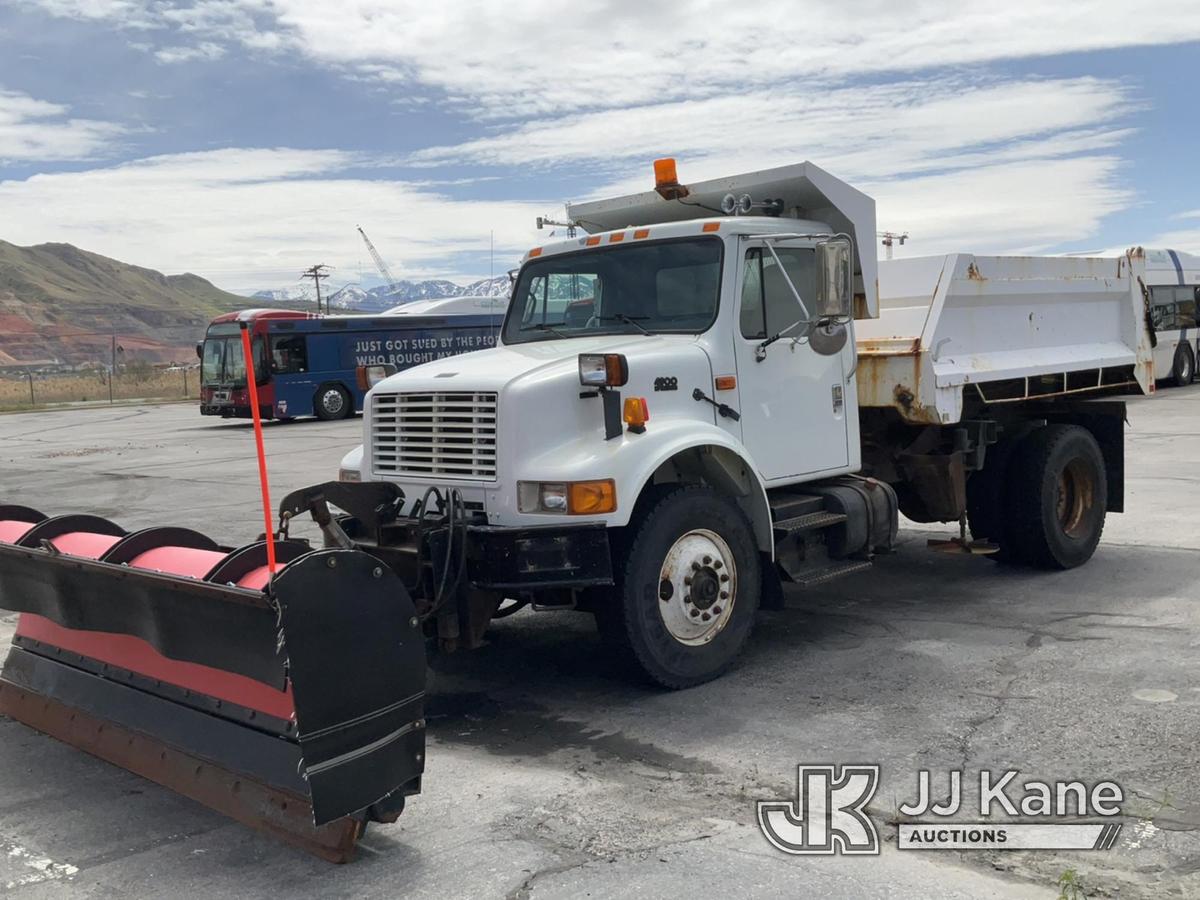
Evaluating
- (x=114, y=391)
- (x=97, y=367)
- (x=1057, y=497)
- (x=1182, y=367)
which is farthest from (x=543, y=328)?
(x=97, y=367)

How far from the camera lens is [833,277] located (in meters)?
6.27

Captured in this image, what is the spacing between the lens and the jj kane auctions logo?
163 inches

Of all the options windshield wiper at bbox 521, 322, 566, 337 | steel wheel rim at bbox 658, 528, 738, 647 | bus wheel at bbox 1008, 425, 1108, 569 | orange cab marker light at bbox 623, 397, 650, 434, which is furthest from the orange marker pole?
bus wheel at bbox 1008, 425, 1108, 569

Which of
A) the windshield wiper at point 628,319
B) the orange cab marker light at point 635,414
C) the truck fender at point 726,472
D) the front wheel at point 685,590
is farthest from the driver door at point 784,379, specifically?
the orange cab marker light at point 635,414

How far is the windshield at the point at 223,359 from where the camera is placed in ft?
100

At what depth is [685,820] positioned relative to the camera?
4.39 meters

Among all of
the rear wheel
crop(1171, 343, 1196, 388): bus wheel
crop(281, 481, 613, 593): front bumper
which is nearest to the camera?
crop(281, 481, 613, 593): front bumper

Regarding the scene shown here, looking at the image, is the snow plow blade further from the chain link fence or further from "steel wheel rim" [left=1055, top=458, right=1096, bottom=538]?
the chain link fence

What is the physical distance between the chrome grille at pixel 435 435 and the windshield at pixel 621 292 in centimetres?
121

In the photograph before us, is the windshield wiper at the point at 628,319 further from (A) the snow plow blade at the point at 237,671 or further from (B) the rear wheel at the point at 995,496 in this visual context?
(B) the rear wheel at the point at 995,496

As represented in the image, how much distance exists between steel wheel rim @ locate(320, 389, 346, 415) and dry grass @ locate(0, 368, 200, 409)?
18900mm

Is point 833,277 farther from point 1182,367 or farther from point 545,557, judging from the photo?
point 1182,367

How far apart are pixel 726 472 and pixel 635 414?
0.86 metres

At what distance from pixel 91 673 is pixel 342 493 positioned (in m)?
1.39
